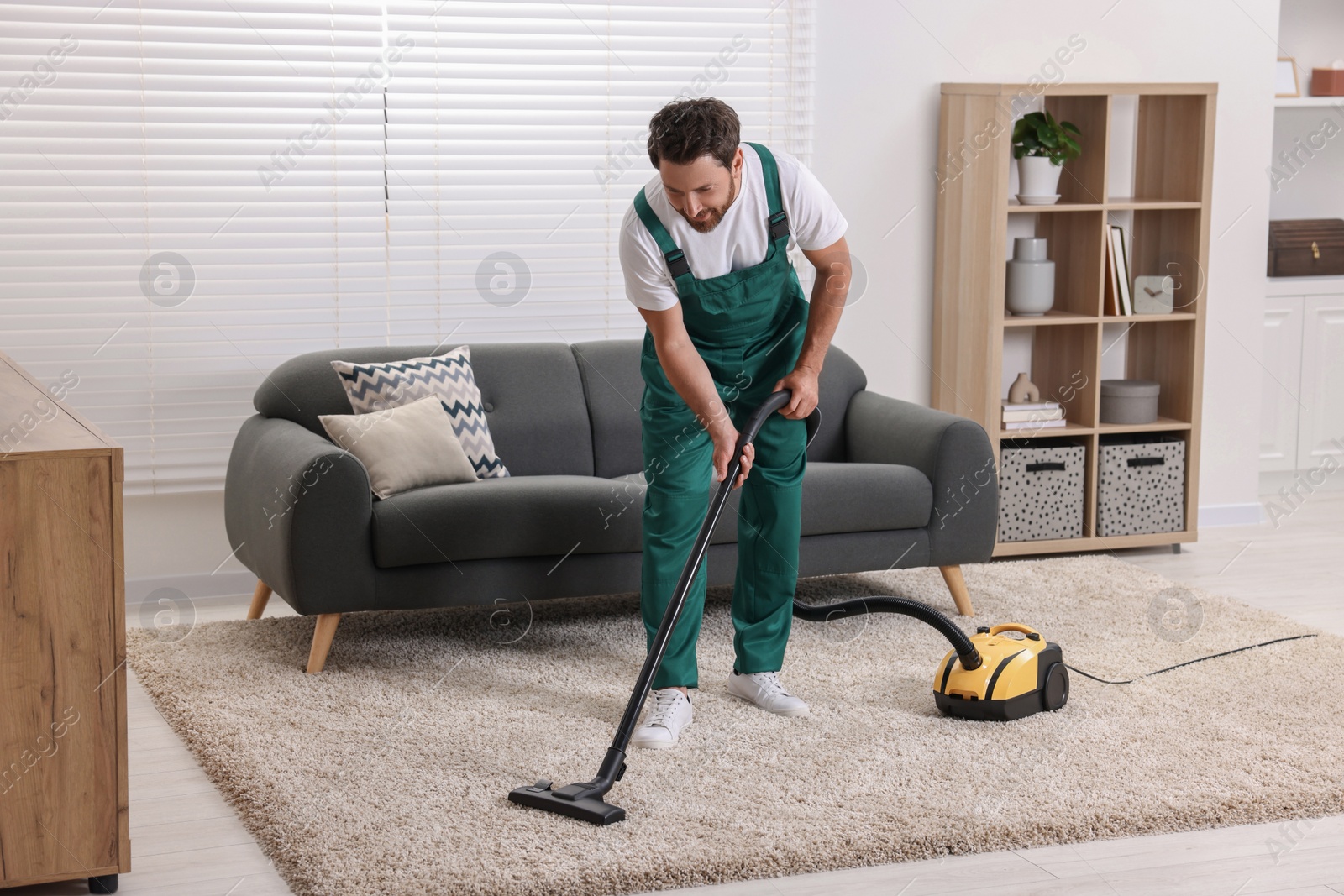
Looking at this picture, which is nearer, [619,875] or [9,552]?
[9,552]

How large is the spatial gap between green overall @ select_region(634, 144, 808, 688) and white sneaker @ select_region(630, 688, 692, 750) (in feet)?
0.12

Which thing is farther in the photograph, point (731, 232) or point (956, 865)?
point (731, 232)

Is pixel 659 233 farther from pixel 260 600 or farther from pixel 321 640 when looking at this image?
pixel 260 600

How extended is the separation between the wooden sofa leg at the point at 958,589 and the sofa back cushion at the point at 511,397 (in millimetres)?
926

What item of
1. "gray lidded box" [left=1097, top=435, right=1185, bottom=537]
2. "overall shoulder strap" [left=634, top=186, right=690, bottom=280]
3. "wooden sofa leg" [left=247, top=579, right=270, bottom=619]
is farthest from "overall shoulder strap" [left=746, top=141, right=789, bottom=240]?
"gray lidded box" [left=1097, top=435, right=1185, bottom=537]

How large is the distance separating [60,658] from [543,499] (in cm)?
136

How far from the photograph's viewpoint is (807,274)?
14.3ft

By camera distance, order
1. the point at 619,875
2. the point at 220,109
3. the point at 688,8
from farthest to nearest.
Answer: the point at 688,8
the point at 220,109
the point at 619,875

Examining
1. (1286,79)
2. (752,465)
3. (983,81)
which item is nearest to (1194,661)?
(752,465)

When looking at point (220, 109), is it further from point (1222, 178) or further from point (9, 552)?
point (1222, 178)

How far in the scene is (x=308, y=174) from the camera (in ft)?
12.5

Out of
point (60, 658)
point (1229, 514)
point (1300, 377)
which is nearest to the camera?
point (60, 658)

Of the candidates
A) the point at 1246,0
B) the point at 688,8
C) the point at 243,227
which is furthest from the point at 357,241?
the point at 1246,0

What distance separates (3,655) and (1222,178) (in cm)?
401
